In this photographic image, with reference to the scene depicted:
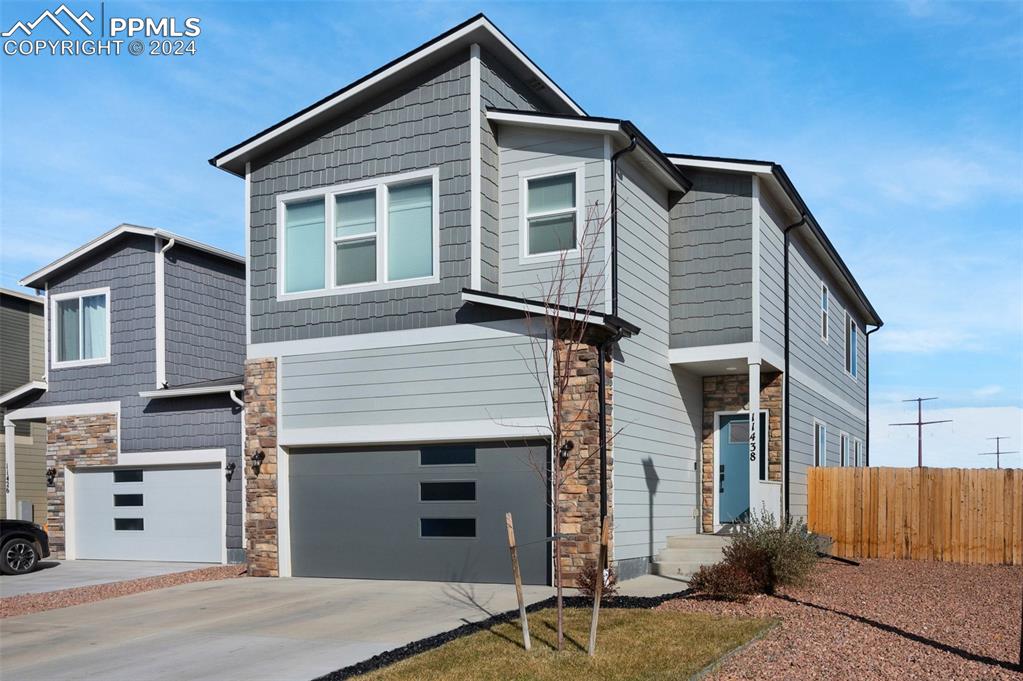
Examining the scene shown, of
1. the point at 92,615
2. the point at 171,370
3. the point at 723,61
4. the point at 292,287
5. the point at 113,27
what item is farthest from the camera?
the point at 171,370

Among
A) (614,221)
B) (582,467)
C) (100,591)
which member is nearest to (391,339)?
(582,467)

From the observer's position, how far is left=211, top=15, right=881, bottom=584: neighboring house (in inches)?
541

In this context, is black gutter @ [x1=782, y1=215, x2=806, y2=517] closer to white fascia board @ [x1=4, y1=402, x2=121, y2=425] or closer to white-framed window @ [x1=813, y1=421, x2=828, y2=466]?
white-framed window @ [x1=813, y1=421, x2=828, y2=466]

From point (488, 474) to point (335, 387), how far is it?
2898 mm

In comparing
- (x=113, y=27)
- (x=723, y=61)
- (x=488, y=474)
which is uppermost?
(x=113, y=27)

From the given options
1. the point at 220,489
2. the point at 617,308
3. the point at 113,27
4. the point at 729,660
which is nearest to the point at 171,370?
the point at 220,489

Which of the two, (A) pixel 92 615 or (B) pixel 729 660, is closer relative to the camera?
(B) pixel 729 660

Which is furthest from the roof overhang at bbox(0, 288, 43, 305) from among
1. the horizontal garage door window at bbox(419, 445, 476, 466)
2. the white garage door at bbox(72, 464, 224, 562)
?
the horizontal garage door window at bbox(419, 445, 476, 466)

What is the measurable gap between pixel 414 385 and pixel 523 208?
120 inches

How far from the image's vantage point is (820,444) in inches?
801

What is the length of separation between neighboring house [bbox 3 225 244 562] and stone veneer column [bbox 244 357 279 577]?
5.74 feet

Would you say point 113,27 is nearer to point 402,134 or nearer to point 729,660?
point 402,134

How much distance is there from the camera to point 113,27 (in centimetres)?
1463

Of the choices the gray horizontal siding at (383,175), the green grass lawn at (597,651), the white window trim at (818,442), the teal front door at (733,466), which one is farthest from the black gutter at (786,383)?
the green grass lawn at (597,651)
